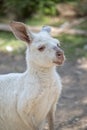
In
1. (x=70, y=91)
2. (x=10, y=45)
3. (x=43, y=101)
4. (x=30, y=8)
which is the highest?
(x=43, y=101)

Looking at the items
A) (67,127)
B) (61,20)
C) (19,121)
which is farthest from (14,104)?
(61,20)

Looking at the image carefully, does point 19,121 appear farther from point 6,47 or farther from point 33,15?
point 33,15

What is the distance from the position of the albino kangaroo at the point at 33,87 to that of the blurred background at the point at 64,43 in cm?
118

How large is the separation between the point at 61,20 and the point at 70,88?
10.8ft

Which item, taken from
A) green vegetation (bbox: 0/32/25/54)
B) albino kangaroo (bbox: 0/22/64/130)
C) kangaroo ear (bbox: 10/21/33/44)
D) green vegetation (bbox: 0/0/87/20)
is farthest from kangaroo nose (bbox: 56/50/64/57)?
green vegetation (bbox: 0/0/87/20)

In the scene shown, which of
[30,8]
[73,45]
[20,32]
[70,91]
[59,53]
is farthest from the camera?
[30,8]

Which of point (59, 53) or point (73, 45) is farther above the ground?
point (59, 53)

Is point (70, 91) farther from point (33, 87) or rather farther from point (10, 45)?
point (33, 87)

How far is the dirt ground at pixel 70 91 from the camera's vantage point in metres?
5.24

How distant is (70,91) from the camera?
6.38m

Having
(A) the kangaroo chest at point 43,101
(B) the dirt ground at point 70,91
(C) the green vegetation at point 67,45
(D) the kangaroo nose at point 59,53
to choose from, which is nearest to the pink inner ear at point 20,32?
(D) the kangaroo nose at point 59,53

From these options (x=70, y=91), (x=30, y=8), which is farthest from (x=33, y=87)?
(x=30, y=8)

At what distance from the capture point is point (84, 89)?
20.9ft

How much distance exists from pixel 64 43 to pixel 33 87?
178 inches
